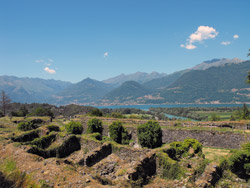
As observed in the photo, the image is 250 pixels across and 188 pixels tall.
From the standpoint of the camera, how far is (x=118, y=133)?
27.3m

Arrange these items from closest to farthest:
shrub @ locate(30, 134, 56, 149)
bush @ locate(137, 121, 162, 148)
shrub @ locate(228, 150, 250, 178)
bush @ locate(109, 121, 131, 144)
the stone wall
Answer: shrub @ locate(228, 150, 250, 178)
shrub @ locate(30, 134, 56, 149)
the stone wall
bush @ locate(137, 121, 162, 148)
bush @ locate(109, 121, 131, 144)

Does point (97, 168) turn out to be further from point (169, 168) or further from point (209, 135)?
point (209, 135)

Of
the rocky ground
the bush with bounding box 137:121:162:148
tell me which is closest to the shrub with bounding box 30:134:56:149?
the rocky ground

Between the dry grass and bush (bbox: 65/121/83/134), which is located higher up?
bush (bbox: 65/121/83/134)

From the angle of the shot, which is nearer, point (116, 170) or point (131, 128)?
point (116, 170)

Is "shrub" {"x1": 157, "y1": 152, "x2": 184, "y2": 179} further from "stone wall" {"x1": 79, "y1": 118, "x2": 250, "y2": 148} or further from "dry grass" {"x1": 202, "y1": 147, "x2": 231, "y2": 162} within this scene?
"stone wall" {"x1": 79, "y1": 118, "x2": 250, "y2": 148}

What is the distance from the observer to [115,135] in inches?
1059

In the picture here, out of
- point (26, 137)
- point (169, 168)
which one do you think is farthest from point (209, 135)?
point (26, 137)

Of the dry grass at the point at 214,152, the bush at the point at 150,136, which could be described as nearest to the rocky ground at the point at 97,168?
the dry grass at the point at 214,152

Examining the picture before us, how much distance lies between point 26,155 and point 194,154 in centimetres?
1582

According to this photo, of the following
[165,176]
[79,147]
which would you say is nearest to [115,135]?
[79,147]

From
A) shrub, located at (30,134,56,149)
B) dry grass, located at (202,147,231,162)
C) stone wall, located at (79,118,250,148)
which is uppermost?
shrub, located at (30,134,56,149)

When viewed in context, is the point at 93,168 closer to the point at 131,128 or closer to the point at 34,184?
the point at 34,184

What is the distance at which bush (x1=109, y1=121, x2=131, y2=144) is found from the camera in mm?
26969
